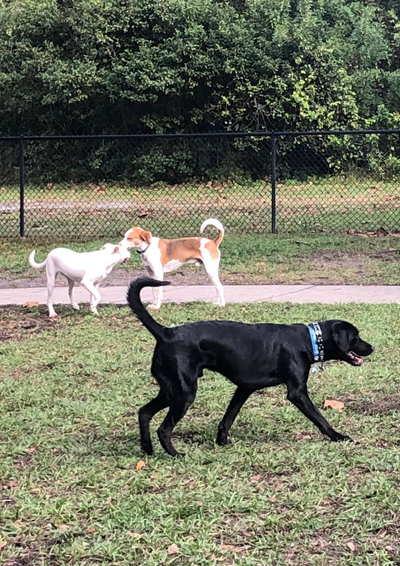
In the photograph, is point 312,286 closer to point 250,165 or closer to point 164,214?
point 164,214

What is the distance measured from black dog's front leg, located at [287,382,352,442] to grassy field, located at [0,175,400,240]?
9413 mm

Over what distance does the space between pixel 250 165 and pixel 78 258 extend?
10903mm

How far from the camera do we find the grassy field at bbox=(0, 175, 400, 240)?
1447 cm

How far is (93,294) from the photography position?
7.95m

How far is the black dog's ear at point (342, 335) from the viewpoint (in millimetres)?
4523

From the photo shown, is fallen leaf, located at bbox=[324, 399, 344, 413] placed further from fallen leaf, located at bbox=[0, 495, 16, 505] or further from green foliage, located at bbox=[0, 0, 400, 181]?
green foliage, located at bbox=[0, 0, 400, 181]

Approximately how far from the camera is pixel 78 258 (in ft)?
Result: 26.1

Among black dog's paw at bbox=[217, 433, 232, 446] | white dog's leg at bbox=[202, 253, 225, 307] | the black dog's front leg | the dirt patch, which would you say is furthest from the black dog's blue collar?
white dog's leg at bbox=[202, 253, 225, 307]

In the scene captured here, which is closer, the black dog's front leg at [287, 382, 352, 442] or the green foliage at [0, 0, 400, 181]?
the black dog's front leg at [287, 382, 352, 442]

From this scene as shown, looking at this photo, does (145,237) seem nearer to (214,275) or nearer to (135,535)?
(214,275)

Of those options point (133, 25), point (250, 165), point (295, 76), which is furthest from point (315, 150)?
point (133, 25)

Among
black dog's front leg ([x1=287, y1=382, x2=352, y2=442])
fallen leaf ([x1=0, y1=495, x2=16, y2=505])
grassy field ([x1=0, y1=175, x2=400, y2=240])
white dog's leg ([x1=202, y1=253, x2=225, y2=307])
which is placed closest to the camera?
fallen leaf ([x1=0, y1=495, x2=16, y2=505])

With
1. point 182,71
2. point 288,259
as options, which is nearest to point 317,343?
point 288,259

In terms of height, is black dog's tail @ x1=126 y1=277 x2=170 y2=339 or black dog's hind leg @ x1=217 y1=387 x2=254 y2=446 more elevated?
black dog's tail @ x1=126 y1=277 x2=170 y2=339
